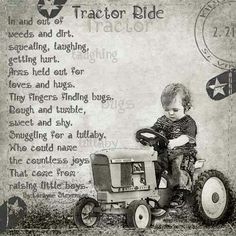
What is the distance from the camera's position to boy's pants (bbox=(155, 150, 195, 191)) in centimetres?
305

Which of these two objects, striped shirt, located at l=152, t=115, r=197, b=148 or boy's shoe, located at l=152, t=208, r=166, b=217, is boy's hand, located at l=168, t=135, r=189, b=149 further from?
boy's shoe, located at l=152, t=208, r=166, b=217

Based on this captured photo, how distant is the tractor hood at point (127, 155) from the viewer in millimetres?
3023

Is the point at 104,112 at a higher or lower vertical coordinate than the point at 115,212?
higher

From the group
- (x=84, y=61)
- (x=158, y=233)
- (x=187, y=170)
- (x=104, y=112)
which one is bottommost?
(x=158, y=233)

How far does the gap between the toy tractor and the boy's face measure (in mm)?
98

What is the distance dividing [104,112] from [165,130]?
280 mm

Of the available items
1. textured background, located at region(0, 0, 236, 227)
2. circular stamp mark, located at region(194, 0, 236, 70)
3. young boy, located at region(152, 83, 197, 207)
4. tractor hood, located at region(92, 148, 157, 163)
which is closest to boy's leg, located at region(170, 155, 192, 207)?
young boy, located at region(152, 83, 197, 207)

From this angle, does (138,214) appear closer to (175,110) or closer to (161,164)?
(161,164)

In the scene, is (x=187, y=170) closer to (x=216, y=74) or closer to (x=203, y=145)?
(x=203, y=145)

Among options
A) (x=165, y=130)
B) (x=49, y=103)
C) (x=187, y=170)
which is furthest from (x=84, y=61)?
(x=187, y=170)

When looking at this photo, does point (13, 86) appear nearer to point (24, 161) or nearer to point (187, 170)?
point (24, 161)

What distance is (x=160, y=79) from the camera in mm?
3033

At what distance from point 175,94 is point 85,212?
25.6 inches

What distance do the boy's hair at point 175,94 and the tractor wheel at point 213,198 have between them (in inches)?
12.5
